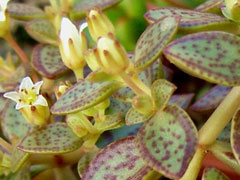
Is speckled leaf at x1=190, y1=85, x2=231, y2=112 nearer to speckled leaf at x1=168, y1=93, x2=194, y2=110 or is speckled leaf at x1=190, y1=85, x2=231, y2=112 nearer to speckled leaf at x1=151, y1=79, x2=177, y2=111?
speckled leaf at x1=168, y1=93, x2=194, y2=110

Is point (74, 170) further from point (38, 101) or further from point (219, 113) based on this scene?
point (219, 113)

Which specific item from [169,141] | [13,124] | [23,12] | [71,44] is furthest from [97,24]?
[23,12]

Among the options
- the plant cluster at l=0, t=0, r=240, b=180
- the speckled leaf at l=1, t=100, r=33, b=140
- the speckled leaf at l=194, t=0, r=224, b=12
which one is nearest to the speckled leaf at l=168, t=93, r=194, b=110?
the plant cluster at l=0, t=0, r=240, b=180

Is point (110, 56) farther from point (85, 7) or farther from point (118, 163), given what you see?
point (85, 7)

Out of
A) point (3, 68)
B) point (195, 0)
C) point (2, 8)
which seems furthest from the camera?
point (195, 0)

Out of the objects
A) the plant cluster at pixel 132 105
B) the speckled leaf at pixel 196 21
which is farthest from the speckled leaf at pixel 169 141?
the speckled leaf at pixel 196 21

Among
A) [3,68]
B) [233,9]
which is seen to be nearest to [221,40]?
[233,9]

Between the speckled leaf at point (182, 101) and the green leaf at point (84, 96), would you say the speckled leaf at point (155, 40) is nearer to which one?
the green leaf at point (84, 96)
